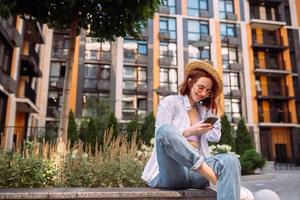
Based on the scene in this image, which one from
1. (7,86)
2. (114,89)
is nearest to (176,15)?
(114,89)

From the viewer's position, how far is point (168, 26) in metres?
27.2

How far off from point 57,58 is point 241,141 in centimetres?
1527

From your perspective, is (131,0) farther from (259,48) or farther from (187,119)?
(259,48)

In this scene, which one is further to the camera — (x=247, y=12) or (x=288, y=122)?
(x=247, y=12)

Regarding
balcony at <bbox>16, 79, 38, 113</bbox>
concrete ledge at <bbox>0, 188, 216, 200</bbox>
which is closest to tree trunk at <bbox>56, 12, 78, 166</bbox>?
concrete ledge at <bbox>0, 188, 216, 200</bbox>

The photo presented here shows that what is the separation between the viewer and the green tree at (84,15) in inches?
207

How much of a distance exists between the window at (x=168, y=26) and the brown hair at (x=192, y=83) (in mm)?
24535

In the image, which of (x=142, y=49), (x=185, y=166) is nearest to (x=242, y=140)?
(x=142, y=49)

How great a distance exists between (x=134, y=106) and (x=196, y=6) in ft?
36.7

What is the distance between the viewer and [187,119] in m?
2.78

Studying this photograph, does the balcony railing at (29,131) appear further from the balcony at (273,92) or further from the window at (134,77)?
the balcony at (273,92)

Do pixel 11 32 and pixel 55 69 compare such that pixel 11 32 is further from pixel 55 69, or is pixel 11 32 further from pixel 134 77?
pixel 134 77

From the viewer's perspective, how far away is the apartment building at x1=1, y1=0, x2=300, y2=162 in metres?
24.3

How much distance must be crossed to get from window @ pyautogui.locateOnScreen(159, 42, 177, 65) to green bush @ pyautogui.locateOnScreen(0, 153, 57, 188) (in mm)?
22894
